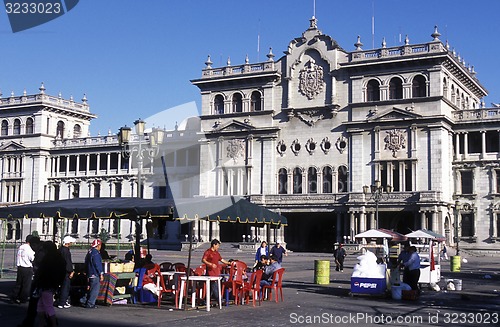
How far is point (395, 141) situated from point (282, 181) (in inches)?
468

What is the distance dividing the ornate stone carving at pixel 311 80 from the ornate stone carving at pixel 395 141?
8386 millimetres

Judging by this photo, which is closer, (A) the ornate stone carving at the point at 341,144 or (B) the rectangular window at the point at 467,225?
(B) the rectangular window at the point at 467,225

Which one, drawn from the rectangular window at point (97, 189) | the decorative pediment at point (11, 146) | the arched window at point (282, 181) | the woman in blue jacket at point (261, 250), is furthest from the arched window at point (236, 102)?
the woman in blue jacket at point (261, 250)

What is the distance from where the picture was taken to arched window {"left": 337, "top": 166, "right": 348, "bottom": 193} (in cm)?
6569

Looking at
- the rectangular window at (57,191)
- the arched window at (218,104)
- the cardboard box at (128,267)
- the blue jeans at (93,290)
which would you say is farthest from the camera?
the rectangular window at (57,191)

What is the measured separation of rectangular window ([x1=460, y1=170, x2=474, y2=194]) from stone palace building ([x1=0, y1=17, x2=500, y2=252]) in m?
0.11

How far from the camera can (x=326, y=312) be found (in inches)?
685

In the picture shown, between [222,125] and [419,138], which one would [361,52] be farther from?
[222,125]

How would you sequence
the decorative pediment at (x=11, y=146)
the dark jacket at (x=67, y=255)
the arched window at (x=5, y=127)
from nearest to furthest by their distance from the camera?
the dark jacket at (x=67, y=255), the decorative pediment at (x=11, y=146), the arched window at (x=5, y=127)

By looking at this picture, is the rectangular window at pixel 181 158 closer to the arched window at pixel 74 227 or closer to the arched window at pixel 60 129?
the arched window at pixel 74 227

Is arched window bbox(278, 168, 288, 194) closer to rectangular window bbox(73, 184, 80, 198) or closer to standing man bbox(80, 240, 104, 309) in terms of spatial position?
rectangular window bbox(73, 184, 80, 198)

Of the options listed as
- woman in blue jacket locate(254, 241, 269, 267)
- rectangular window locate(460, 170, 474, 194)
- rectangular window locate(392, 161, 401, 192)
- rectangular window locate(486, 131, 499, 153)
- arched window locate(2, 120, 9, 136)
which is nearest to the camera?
woman in blue jacket locate(254, 241, 269, 267)

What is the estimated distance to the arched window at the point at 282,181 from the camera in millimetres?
68625

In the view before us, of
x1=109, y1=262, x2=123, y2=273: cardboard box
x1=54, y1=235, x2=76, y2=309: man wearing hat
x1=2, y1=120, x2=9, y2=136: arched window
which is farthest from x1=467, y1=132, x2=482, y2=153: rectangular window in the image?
x1=2, y1=120, x2=9, y2=136: arched window
